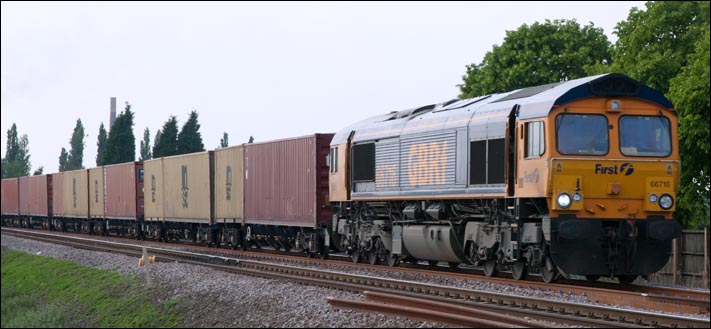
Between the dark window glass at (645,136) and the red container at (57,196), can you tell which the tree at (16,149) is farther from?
Answer: the dark window glass at (645,136)

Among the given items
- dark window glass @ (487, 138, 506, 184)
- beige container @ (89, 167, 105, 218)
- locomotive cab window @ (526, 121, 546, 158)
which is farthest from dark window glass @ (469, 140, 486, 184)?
beige container @ (89, 167, 105, 218)

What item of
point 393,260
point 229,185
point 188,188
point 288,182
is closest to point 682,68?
point 393,260

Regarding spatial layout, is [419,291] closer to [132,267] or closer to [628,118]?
[628,118]

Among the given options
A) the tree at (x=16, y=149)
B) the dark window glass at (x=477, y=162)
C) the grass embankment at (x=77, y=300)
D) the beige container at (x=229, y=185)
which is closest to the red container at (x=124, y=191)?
the beige container at (x=229, y=185)

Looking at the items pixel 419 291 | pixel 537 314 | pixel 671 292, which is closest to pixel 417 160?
pixel 419 291

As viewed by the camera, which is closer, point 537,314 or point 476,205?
point 537,314

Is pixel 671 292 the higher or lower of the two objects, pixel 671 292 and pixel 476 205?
the lower

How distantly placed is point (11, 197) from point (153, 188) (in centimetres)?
2871

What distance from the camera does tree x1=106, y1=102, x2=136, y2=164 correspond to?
94625 mm

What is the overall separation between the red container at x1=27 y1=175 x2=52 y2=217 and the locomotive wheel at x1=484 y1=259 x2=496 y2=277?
41.5 m

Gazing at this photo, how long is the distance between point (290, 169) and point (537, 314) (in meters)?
16.5

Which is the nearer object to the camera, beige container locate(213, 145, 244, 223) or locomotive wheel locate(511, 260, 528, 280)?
locomotive wheel locate(511, 260, 528, 280)

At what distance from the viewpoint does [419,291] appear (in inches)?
654

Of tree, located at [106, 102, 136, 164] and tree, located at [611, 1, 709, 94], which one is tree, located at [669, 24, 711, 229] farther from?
tree, located at [106, 102, 136, 164]
